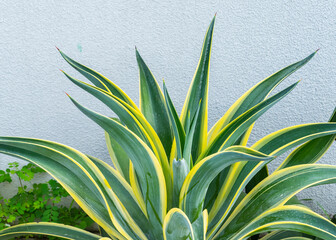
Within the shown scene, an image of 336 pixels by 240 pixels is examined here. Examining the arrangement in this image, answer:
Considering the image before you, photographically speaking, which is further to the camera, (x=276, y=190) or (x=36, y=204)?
(x=36, y=204)

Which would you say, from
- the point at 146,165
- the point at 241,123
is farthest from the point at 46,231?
the point at 241,123

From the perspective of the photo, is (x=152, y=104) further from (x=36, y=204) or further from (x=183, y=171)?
(x=36, y=204)

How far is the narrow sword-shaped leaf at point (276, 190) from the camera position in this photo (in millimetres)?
823

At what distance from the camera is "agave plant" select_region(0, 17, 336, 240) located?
716 mm

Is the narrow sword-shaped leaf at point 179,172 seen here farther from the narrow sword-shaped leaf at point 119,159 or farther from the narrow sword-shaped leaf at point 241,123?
the narrow sword-shaped leaf at point 119,159

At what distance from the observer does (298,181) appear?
0.84m

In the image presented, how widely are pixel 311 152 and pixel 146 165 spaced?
50cm

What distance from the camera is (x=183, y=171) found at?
29.5 inches

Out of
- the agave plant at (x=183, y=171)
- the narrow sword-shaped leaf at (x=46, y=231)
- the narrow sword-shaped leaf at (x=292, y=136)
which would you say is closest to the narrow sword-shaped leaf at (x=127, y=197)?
the agave plant at (x=183, y=171)

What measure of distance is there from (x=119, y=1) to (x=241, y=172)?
75 centimetres

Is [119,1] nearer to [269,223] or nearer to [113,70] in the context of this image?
[113,70]

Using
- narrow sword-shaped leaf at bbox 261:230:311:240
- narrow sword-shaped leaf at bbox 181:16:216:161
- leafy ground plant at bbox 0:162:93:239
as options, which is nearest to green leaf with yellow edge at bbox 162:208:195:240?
narrow sword-shaped leaf at bbox 181:16:216:161

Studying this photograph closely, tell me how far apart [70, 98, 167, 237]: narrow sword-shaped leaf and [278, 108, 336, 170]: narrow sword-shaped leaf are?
0.41 metres

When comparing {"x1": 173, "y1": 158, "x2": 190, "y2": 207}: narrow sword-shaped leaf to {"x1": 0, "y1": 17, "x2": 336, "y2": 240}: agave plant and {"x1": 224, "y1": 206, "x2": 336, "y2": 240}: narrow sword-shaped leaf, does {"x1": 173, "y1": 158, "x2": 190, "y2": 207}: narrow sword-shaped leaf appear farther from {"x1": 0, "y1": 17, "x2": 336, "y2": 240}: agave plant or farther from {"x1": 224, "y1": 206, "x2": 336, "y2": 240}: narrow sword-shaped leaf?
{"x1": 224, "y1": 206, "x2": 336, "y2": 240}: narrow sword-shaped leaf
